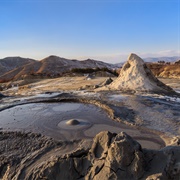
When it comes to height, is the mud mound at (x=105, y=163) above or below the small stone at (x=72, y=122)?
above

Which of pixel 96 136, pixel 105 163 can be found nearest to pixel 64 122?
pixel 96 136

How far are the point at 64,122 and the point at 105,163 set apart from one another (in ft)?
10.2

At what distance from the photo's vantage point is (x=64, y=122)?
604 centimetres

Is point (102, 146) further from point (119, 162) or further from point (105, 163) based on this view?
point (119, 162)

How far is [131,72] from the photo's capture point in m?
10.8

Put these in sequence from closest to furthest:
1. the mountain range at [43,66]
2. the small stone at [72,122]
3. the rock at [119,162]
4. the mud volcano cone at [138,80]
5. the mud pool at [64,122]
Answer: the rock at [119,162]
the mud pool at [64,122]
the small stone at [72,122]
the mud volcano cone at [138,80]
the mountain range at [43,66]

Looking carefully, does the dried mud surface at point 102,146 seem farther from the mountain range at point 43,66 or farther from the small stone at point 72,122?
the mountain range at point 43,66

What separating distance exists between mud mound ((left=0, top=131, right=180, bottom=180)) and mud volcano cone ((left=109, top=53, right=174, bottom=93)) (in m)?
7.00

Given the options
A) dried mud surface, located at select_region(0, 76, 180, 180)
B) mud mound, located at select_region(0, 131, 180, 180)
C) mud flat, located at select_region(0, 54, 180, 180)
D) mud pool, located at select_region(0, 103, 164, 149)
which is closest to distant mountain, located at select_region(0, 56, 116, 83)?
mud flat, located at select_region(0, 54, 180, 180)

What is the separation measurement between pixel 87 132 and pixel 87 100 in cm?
301

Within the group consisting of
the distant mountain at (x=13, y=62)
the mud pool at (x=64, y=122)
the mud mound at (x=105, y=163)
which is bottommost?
the mud pool at (x=64, y=122)

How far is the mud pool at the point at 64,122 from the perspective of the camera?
509 cm

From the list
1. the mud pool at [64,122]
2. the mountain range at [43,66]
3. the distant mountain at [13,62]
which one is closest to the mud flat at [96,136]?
the mud pool at [64,122]

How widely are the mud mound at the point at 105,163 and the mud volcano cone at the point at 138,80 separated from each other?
700cm
